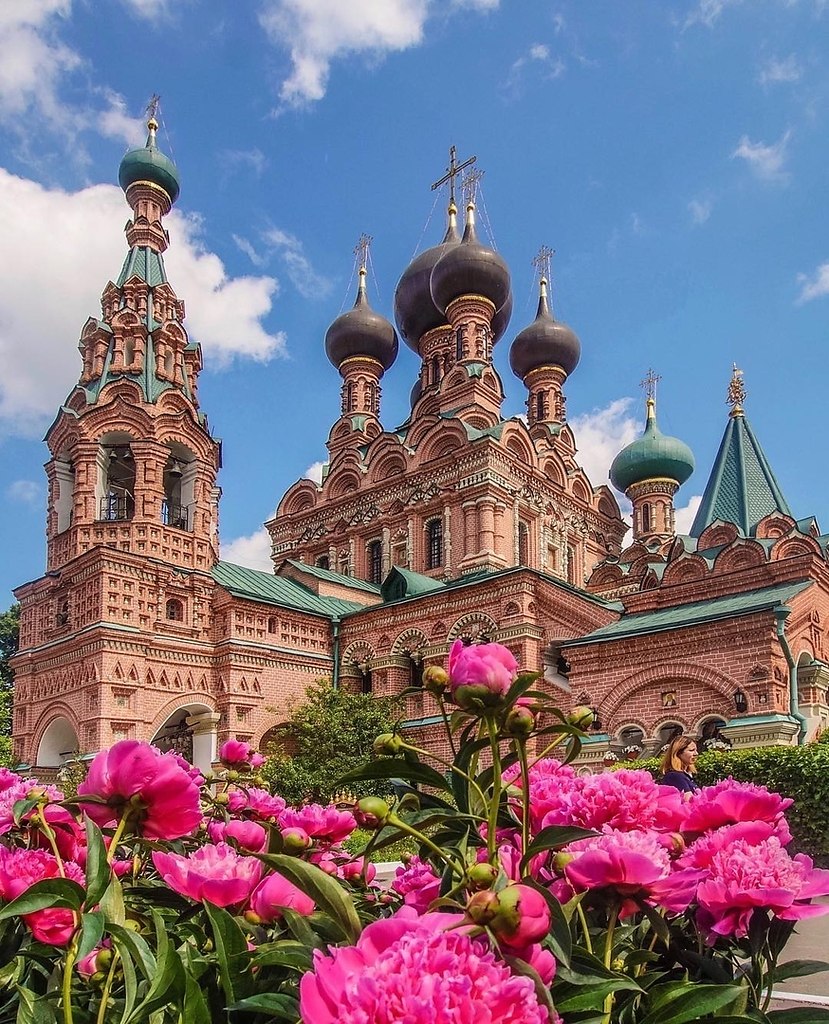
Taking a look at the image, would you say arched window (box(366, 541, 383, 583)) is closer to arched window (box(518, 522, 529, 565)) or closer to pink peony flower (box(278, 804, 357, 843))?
arched window (box(518, 522, 529, 565))

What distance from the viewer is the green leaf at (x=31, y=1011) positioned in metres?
→ 1.32

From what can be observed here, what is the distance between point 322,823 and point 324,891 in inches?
26.5

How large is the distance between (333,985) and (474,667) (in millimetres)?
590

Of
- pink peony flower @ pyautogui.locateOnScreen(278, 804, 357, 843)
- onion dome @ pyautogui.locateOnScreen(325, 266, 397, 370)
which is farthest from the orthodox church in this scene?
pink peony flower @ pyautogui.locateOnScreen(278, 804, 357, 843)

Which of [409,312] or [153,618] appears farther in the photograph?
[409,312]

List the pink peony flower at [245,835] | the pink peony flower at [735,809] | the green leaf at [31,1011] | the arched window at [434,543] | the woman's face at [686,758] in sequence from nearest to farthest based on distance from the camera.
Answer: the green leaf at [31,1011]
the pink peony flower at [735,809]
the pink peony flower at [245,835]
the woman's face at [686,758]
the arched window at [434,543]

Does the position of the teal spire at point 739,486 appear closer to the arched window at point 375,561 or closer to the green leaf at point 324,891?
the arched window at point 375,561

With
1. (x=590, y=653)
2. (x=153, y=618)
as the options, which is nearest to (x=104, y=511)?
(x=153, y=618)

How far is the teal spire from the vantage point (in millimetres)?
18188

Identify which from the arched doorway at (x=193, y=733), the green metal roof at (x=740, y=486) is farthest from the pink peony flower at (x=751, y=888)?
the green metal roof at (x=740, y=486)

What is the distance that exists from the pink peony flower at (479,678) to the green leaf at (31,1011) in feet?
2.66

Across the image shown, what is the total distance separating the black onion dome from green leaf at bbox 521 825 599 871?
25.4m

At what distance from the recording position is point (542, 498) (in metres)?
22.1

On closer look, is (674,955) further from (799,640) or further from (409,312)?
(409,312)
